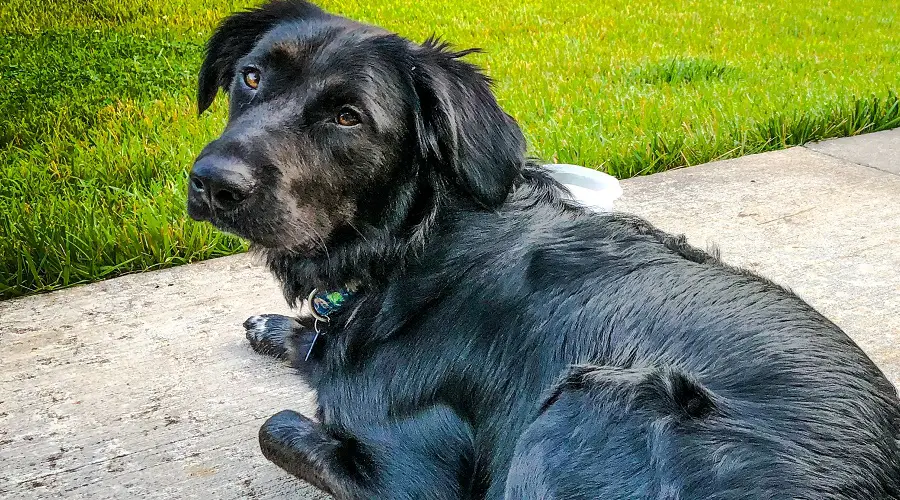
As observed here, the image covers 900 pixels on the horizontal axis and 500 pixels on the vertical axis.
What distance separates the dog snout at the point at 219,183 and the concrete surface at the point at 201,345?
33.3 inches

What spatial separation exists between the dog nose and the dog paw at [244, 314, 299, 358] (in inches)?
37.3

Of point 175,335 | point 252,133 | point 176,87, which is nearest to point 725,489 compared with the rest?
point 252,133

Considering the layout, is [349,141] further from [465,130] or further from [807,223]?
[807,223]

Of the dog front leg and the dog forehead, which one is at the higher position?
the dog forehead

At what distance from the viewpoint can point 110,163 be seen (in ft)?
14.6

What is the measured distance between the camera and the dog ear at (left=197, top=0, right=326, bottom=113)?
9.11ft

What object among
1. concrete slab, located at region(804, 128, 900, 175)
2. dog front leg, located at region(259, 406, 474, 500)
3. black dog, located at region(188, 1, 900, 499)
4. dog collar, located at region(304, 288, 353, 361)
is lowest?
concrete slab, located at region(804, 128, 900, 175)

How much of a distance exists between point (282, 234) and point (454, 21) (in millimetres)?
4631

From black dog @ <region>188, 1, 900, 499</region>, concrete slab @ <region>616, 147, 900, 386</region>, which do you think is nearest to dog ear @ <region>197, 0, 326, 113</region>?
black dog @ <region>188, 1, 900, 499</region>

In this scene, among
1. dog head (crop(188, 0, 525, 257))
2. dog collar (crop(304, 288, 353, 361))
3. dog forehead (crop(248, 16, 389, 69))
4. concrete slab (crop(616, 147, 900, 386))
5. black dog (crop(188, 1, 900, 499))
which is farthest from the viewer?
concrete slab (crop(616, 147, 900, 386))

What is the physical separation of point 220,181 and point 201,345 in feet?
3.94

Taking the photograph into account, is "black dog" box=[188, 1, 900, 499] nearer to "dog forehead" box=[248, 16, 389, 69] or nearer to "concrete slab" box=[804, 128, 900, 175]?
"dog forehead" box=[248, 16, 389, 69]

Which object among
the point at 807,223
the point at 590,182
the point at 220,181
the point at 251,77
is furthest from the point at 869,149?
the point at 220,181

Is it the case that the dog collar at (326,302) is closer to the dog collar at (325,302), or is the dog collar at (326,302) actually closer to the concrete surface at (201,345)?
the dog collar at (325,302)
